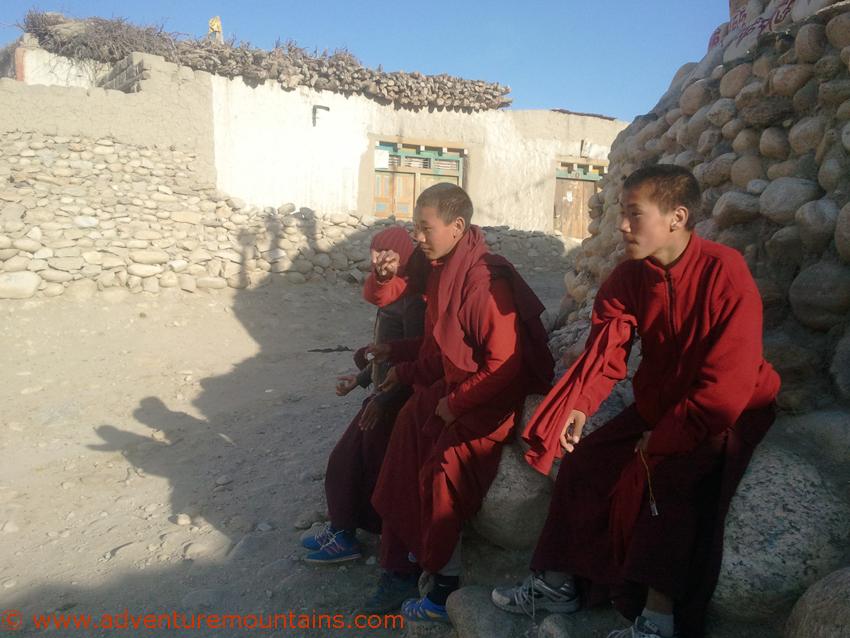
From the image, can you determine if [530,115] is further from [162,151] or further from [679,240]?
[679,240]

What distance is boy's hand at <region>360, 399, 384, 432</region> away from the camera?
273 cm

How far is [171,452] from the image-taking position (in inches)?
162

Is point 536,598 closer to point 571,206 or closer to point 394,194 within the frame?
point 394,194

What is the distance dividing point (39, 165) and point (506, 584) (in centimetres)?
808

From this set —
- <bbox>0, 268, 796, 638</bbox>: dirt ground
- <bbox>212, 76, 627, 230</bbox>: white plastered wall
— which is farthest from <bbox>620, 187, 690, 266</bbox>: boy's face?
<bbox>212, 76, 627, 230</bbox>: white plastered wall

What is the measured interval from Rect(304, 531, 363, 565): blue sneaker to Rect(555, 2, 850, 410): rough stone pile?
1.56 meters

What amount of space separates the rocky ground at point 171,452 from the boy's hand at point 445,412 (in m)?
0.90

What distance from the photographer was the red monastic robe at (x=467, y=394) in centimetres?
219

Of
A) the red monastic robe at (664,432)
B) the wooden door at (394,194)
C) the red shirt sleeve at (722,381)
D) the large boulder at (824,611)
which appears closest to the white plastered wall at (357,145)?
the wooden door at (394,194)

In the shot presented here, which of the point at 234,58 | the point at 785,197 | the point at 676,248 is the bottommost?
the point at 676,248

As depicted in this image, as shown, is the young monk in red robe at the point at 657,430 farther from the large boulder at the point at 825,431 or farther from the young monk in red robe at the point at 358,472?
the young monk in red robe at the point at 358,472

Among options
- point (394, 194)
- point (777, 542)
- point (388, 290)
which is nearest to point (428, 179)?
point (394, 194)

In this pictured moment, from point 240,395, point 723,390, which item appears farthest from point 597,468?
point 240,395

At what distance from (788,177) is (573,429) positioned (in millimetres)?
1616
